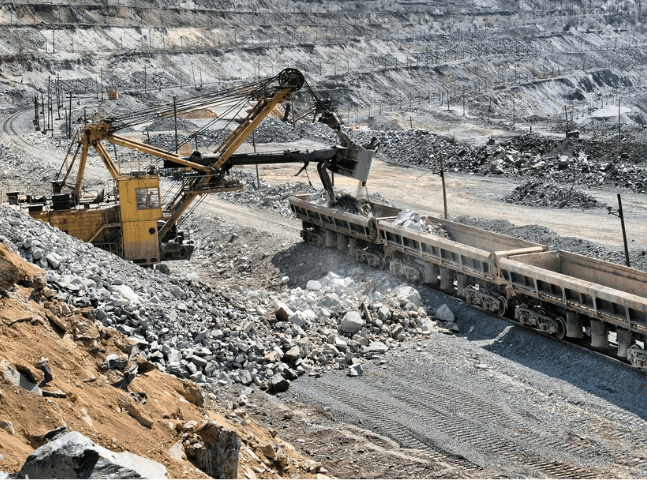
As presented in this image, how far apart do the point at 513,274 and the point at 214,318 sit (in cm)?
668

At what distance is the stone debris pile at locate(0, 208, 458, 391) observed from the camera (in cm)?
1670

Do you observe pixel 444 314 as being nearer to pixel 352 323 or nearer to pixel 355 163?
pixel 352 323

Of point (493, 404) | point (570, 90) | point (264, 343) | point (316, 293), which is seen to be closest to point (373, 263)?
point (316, 293)

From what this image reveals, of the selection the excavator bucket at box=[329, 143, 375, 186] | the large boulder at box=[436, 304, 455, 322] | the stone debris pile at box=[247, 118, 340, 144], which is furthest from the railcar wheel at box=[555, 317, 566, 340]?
the stone debris pile at box=[247, 118, 340, 144]

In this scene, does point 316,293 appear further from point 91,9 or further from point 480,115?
point 91,9

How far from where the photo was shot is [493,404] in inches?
641

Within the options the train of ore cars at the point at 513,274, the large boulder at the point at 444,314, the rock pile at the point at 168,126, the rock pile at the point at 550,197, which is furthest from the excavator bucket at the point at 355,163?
the rock pile at the point at 168,126

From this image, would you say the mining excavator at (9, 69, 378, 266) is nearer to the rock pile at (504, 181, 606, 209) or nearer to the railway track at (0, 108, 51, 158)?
the rock pile at (504, 181, 606, 209)

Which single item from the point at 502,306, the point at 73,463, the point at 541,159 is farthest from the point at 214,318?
the point at 541,159

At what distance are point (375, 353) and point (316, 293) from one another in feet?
12.3

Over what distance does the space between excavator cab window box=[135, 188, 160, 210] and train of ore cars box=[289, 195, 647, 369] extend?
5719mm

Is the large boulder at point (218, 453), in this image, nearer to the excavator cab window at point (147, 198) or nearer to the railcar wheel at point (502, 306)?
the railcar wheel at point (502, 306)

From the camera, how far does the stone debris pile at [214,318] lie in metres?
16.7

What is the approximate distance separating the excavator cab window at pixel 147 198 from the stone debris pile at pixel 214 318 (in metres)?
3.55
